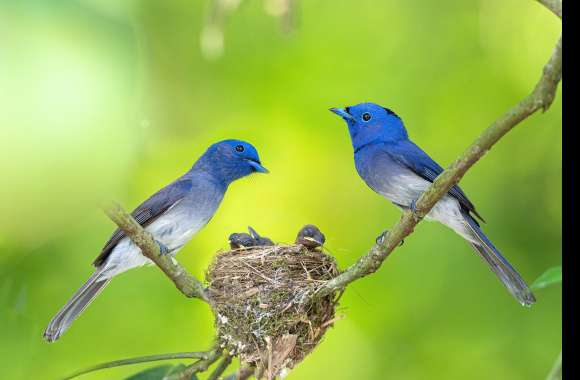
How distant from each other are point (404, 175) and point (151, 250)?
1.53 m

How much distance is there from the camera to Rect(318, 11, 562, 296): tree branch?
1.65 m

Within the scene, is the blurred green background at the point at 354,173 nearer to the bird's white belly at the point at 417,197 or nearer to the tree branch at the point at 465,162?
the bird's white belly at the point at 417,197

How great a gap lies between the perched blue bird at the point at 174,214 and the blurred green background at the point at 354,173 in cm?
39

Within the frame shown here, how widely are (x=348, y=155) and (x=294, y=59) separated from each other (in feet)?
2.55

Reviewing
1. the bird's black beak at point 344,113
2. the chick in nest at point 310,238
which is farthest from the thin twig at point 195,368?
the bird's black beak at point 344,113

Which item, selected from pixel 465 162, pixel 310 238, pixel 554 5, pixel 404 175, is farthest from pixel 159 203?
pixel 554 5

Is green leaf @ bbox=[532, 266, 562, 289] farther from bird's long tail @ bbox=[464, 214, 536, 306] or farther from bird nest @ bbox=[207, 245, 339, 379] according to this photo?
bird nest @ bbox=[207, 245, 339, 379]

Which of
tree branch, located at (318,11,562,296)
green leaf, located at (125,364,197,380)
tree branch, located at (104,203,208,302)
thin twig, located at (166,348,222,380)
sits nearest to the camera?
tree branch, located at (318,11,562,296)

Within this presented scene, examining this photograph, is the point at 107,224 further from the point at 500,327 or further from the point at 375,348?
the point at 500,327

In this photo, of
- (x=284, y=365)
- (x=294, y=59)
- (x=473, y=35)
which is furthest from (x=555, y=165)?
(x=284, y=365)

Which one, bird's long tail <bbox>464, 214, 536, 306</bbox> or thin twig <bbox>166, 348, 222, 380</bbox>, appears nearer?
thin twig <bbox>166, 348, 222, 380</bbox>

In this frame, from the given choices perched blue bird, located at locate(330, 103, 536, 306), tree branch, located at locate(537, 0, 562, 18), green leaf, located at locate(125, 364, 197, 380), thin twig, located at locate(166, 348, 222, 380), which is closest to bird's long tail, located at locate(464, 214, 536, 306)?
perched blue bird, located at locate(330, 103, 536, 306)

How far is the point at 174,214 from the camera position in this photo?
3.75 m

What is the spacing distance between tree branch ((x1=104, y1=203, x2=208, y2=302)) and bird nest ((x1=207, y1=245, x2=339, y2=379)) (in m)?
0.23
